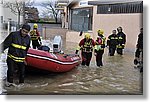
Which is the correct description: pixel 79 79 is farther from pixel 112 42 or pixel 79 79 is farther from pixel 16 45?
pixel 112 42

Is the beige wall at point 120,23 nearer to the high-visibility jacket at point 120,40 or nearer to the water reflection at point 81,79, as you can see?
the high-visibility jacket at point 120,40

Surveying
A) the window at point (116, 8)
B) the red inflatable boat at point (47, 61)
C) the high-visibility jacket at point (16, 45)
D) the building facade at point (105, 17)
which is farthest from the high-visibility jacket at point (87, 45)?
the window at point (116, 8)

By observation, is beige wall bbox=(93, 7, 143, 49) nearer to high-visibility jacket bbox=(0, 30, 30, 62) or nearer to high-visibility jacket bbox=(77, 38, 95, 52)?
high-visibility jacket bbox=(77, 38, 95, 52)

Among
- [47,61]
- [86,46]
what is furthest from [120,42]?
[47,61]

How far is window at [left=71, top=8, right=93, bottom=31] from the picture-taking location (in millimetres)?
17422

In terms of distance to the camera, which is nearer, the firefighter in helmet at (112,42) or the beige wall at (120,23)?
the firefighter in helmet at (112,42)

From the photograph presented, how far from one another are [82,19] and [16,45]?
44.9ft

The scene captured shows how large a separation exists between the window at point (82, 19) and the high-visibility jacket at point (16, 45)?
40.1 ft

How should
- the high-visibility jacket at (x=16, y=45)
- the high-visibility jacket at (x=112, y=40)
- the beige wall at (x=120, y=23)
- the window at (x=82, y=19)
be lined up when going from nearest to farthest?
the high-visibility jacket at (x=16, y=45) → the high-visibility jacket at (x=112, y=40) → the beige wall at (x=120, y=23) → the window at (x=82, y=19)

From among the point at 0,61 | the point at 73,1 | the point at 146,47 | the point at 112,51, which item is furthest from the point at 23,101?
the point at 73,1

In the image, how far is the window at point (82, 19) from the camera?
17.4m

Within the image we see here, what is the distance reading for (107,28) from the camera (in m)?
14.2

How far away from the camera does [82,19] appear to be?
18328 millimetres

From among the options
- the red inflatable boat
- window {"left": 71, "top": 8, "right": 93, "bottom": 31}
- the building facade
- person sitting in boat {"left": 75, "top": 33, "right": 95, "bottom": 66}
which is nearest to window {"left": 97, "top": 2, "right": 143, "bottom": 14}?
the building facade
